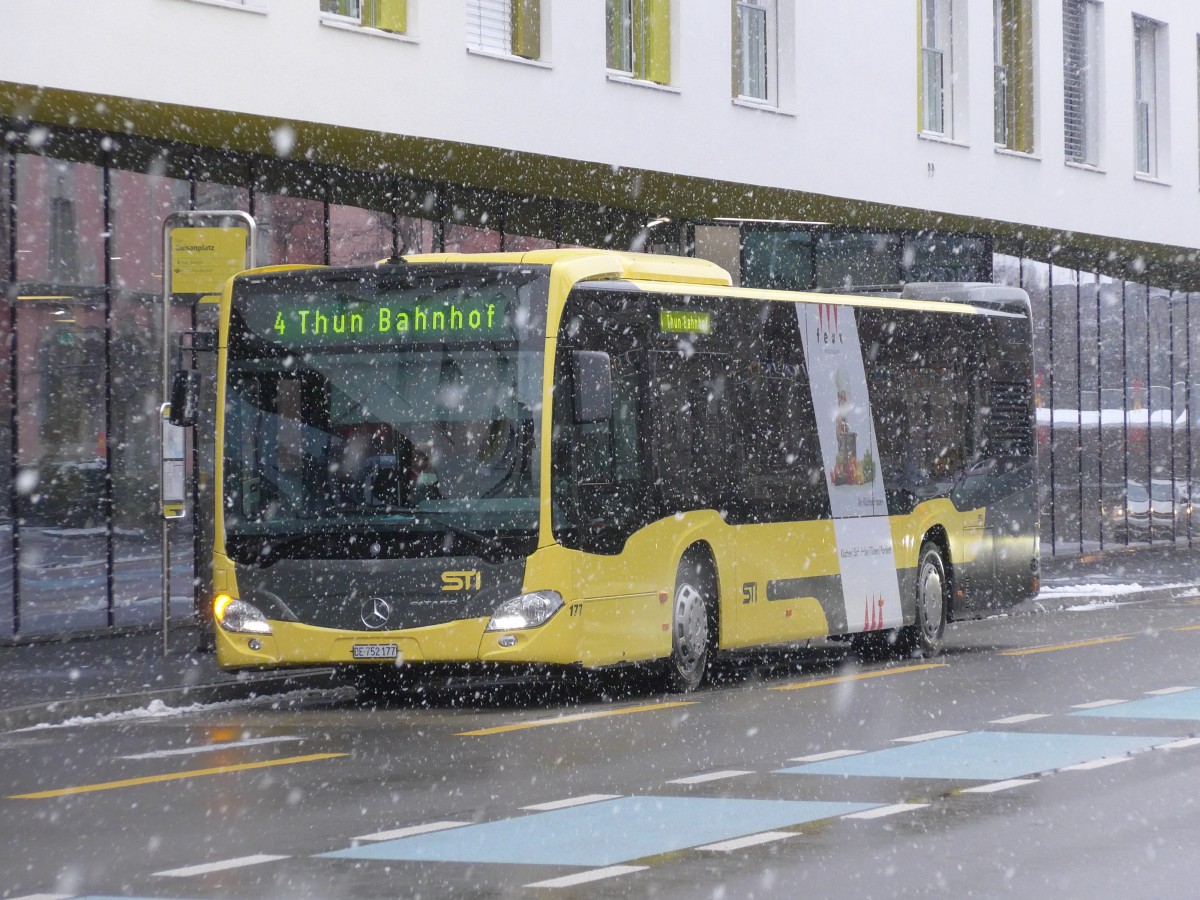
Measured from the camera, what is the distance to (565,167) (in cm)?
2514

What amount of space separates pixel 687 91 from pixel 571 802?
17.1 m

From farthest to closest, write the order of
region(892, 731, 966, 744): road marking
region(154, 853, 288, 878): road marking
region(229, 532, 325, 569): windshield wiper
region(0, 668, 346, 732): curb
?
region(229, 532, 325, 569): windshield wiper, region(0, 668, 346, 732): curb, region(892, 731, 966, 744): road marking, region(154, 853, 288, 878): road marking

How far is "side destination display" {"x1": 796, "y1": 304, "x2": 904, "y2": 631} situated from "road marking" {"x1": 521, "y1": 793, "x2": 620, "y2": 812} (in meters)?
8.47

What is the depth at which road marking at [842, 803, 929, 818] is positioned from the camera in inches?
384

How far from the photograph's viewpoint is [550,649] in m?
15.1

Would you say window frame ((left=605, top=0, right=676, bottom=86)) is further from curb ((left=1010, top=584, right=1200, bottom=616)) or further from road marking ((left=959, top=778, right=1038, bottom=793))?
road marking ((left=959, top=778, right=1038, bottom=793))

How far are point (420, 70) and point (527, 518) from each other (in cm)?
897

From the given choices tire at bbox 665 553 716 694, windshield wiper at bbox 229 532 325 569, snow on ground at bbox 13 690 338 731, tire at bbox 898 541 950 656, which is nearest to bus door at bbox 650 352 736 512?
tire at bbox 665 553 716 694

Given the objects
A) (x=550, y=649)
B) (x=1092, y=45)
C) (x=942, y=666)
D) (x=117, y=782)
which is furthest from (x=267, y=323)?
(x=1092, y=45)

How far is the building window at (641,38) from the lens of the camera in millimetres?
25734

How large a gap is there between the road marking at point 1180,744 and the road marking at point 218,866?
217 inches

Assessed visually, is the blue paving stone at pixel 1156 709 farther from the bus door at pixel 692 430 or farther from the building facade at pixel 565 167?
the building facade at pixel 565 167

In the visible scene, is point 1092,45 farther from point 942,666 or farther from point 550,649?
point 550,649

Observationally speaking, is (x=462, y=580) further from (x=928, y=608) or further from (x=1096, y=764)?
(x=928, y=608)
